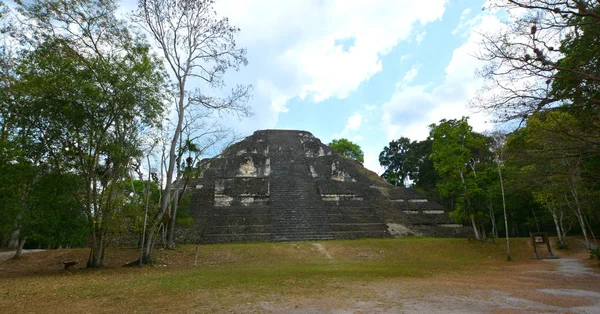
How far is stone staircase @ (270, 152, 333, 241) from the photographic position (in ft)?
60.4

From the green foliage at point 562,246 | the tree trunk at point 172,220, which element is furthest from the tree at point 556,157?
the tree trunk at point 172,220

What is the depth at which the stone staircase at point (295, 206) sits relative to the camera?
60.4 ft

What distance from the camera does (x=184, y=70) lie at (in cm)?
1346

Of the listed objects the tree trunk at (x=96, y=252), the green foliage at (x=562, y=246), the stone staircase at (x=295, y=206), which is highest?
the stone staircase at (x=295, y=206)

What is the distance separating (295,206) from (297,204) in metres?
0.33

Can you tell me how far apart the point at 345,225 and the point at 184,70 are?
12118 mm

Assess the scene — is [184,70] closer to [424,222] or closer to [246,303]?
[246,303]

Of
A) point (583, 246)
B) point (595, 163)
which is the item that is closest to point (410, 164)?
point (583, 246)

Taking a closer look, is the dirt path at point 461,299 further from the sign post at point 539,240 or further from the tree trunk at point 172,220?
the tree trunk at point 172,220

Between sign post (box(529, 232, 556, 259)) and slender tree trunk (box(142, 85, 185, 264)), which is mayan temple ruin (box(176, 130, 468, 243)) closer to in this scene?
slender tree trunk (box(142, 85, 185, 264))

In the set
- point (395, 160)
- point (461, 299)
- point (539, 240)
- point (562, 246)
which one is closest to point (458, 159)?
point (539, 240)

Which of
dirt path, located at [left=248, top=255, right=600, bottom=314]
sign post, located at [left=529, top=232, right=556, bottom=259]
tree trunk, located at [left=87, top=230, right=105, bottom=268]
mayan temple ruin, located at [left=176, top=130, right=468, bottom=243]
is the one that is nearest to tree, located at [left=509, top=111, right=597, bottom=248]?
sign post, located at [left=529, top=232, right=556, bottom=259]

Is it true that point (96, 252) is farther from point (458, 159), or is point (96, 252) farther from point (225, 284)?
point (458, 159)

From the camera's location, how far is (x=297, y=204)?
A: 21.7m
